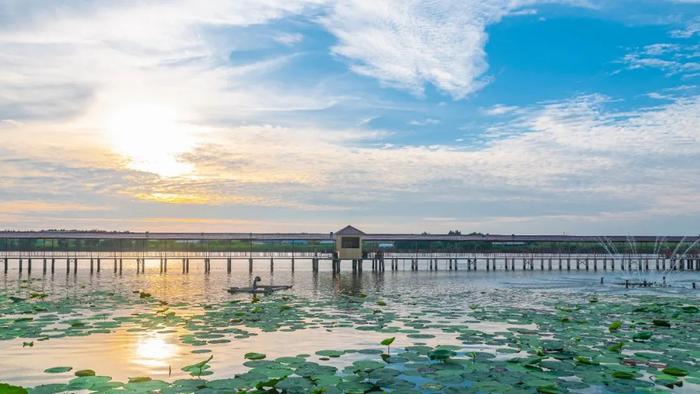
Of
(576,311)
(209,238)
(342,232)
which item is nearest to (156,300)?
(576,311)

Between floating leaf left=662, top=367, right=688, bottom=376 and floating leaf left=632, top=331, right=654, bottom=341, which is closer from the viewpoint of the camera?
floating leaf left=662, top=367, right=688, bottom=376

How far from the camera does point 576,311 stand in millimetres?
24969

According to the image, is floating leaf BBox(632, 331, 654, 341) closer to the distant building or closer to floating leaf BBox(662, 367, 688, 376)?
floating leaf BBox(662, 367, 688, 376)


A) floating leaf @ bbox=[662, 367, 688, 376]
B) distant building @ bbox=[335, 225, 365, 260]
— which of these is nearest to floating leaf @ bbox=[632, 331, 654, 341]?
floating leaf @ bbox=[662, 367, 688, 376]

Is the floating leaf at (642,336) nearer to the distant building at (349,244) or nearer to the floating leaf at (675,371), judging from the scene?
the floating leaf at (675,371)

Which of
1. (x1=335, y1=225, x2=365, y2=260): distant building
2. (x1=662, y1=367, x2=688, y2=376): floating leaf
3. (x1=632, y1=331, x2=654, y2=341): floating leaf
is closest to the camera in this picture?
(x1=662, y1=367, x2=688, y2=376): floating leaf

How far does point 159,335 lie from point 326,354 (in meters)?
6.55

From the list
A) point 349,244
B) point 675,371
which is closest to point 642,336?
point 675,371

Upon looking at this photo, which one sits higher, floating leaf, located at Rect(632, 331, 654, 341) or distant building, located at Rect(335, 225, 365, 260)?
distant building, located at Rect(335, 225, 365, 260)

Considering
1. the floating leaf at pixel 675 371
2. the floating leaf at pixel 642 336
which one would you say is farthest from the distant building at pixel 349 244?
the floating leaf at pixel 675 371

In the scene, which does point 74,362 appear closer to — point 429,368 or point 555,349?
point 429,368

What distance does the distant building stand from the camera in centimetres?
5866

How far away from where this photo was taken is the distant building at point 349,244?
58656 mm

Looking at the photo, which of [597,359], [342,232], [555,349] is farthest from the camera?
[342,232]
